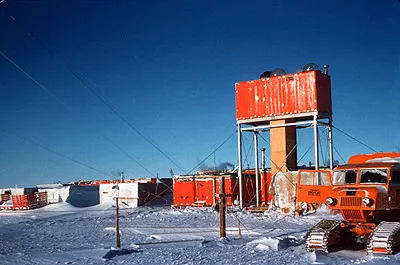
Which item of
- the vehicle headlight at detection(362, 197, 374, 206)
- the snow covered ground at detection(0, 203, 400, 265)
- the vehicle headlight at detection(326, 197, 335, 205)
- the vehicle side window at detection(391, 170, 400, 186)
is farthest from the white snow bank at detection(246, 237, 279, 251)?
the vehicle side window at detection(391, 170, 400, 186)

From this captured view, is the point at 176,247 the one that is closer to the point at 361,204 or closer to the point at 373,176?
the point at 361,204

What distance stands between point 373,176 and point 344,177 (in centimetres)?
94

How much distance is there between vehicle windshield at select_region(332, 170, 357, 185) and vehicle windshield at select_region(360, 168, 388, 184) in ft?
0.91

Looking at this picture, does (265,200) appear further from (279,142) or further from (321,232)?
(321,232)

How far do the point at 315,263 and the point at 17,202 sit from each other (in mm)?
44961

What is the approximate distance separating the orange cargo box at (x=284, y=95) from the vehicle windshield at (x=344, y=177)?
16.9 meters

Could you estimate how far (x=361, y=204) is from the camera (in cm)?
1645

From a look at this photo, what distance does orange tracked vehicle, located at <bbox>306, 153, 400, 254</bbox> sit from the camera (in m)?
16.2

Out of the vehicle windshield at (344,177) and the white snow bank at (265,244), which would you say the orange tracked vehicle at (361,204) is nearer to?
the vehicle windshield at (344,177)

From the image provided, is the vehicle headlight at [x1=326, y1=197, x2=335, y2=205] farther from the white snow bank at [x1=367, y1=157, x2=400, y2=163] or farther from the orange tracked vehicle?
the white snow bank at [x1=367, y1=157, x2=400, y2=163]

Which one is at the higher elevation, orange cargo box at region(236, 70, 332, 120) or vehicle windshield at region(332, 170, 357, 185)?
orange cargo box at region(236, 70, 332, 120)

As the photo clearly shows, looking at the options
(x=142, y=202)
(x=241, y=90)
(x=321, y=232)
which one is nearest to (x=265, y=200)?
(x=241, y=90)

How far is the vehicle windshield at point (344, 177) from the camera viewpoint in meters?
17.3

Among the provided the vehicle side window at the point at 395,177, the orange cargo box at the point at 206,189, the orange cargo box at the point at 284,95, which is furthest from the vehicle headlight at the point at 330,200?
the orange cargo box at the point at 206,189
